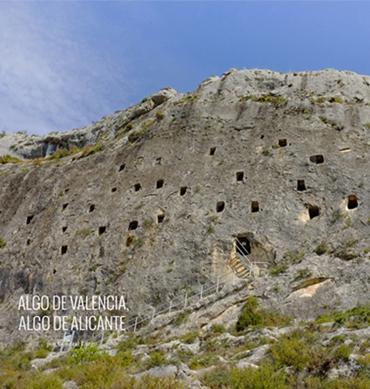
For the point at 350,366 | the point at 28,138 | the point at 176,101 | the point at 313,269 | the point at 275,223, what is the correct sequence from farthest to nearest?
1. the point at 28,138
2. the point at 176,101
3. the point at 275,223
4. the point at 313,269
5. the point at 350,366

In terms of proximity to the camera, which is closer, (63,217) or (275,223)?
(275,223)

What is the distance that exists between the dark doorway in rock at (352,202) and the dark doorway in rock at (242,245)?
155 inches

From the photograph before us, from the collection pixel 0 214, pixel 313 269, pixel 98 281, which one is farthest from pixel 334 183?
pixel 0 214

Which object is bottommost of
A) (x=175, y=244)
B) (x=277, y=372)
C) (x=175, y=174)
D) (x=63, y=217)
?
(x=277, y=372)

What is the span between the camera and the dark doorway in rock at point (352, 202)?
811 inches

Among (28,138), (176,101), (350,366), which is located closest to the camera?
(350,366)

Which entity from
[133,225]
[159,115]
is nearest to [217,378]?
[133,225]

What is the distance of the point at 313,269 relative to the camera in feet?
55.7

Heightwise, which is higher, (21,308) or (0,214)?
(0,214)

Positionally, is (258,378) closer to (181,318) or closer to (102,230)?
(181,318)

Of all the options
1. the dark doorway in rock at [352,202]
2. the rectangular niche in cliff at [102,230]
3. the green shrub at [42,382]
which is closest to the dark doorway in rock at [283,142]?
the dark doorway in rock at [352,202]

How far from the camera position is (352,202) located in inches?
819

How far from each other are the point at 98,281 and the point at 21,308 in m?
3.72

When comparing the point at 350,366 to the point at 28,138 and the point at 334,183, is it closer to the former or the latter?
the point at 334,183
